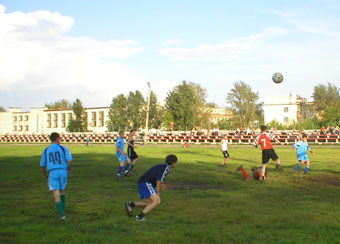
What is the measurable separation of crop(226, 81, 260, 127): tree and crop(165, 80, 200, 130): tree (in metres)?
14.4

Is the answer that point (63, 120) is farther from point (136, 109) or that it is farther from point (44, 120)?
point (136, 109)

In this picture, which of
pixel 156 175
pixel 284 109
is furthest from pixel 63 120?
pixel 156 175

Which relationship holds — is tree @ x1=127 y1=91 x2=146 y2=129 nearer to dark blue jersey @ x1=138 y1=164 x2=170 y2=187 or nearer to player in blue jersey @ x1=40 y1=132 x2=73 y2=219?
player in blue jersey @ x1=40 y1=132 x2=73 y2=219

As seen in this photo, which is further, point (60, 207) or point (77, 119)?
point (77, 119)

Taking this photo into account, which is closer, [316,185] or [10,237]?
[10,237]

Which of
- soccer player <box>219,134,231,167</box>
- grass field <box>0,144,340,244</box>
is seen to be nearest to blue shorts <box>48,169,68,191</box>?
grass field <box>0,144,340,244</box>

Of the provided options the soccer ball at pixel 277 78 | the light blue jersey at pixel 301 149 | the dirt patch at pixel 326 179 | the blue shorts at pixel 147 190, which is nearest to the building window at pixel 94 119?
the soccer ball at pixel 277 78

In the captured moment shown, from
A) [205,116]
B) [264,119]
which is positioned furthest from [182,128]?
[264,119]

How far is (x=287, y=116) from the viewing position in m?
81.4

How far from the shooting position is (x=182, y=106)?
2613 inches

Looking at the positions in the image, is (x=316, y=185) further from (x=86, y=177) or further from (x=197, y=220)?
(x=86, y=177)

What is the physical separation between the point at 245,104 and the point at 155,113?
1868 centimetres

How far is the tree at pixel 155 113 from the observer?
73.2 m

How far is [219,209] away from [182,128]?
59.3 metres
